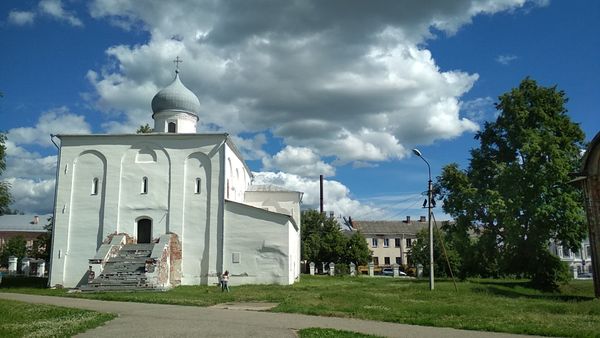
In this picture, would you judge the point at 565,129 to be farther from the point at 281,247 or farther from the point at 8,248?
the point at 8,248

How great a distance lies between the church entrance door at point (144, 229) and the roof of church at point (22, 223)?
58.0 m

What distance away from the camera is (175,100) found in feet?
103

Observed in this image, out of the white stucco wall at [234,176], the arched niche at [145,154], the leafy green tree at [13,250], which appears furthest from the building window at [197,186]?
the leafy green tree at [13,250]

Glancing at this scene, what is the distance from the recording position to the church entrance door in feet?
90.4

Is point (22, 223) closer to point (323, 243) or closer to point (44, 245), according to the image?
point (44, 245)

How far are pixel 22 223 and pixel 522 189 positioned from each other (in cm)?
7628

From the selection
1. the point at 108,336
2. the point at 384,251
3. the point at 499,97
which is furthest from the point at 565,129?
the point at 384,251

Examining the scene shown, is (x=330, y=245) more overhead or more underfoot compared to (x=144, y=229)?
more underfoot

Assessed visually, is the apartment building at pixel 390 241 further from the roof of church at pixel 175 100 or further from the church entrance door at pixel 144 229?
the church entrance door at pixel 144 229

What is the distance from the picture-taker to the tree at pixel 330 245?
171 feet

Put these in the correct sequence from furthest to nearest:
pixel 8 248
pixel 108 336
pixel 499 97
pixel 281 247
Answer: pixel 8 248
pixel 499 97
pixel 281 247
pixel 108 336

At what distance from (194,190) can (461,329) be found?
18766mm

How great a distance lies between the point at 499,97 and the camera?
31.8 m

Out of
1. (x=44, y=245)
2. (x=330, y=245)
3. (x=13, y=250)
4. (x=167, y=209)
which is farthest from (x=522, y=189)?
(x=13, y=250)
